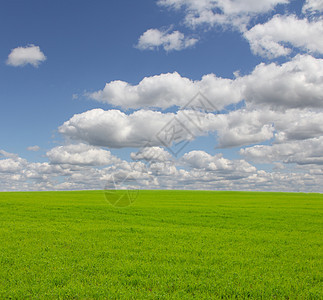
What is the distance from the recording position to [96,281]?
9.80m

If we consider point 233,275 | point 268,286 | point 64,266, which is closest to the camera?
point 268,286

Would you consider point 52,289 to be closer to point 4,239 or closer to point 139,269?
point 139,269

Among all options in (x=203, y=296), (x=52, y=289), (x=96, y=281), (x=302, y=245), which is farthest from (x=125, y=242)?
(x=302, y=245)

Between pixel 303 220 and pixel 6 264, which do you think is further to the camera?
pixel 303 220

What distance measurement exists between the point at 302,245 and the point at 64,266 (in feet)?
43.9

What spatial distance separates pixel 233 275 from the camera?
34.0 feet

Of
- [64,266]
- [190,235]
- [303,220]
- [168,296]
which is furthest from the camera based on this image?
[303,220]

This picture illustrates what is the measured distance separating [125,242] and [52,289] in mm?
→ 6882

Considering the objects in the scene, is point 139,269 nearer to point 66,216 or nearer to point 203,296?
point 203,296

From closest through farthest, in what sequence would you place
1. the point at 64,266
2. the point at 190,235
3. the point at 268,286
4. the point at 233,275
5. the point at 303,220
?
the point at 268,286 < the point at 233,275 < the point at 64,266 < the point at 190,235 < the point at 303,220

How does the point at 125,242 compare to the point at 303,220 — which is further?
the point at 303,220

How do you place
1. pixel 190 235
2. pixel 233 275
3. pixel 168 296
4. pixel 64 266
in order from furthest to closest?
pixel 190 235, pixel 64 266, pixel 233 275, pixel 168 296

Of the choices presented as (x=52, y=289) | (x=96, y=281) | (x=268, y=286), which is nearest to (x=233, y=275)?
(x=268, y=286)

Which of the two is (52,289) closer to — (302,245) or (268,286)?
(268,286)
